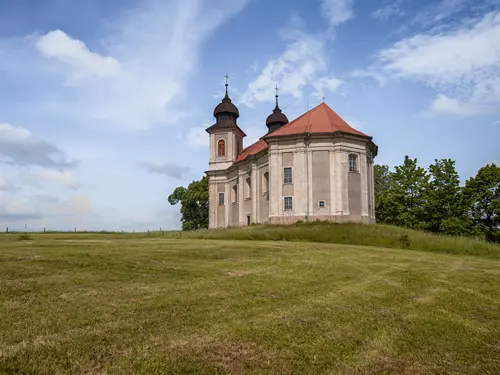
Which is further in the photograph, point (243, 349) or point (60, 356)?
point (243, 349)

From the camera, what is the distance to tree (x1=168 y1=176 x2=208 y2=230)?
5772cm

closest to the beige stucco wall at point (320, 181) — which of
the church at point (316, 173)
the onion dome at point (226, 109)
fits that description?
the church at point (316, 173)

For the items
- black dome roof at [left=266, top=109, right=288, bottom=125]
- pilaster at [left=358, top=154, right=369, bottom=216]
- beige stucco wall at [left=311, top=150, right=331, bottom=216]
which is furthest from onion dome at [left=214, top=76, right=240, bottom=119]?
pilaster at [left=358, top=154, right=369, bottom=216]

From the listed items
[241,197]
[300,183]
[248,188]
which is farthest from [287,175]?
[241,197]

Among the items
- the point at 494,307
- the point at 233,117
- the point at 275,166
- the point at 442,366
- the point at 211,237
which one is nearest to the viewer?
the point at 442,366

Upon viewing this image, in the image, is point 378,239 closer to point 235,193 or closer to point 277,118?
point 235,193

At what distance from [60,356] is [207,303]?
9.91 feet

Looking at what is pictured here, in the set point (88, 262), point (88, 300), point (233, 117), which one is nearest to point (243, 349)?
point (88, 300)

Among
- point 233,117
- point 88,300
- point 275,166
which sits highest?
point 233,117

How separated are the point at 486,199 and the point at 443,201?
4.01 meters

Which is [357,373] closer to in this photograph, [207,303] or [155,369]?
[155,369]

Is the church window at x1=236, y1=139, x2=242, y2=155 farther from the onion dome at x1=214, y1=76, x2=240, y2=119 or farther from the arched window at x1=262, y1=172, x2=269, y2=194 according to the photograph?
the arched window at x1=262, y1=172, x2=269, y2=194

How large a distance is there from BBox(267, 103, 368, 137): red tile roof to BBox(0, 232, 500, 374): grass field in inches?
981

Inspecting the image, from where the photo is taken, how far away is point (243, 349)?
5.22m
